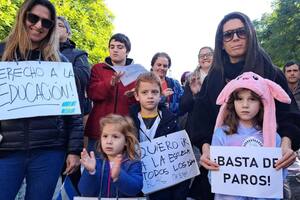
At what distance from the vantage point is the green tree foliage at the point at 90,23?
23672 mm

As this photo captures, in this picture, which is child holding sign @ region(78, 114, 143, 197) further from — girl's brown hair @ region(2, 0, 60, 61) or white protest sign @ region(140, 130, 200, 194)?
girl's brown hair @ region(2, 0, 60, 61)

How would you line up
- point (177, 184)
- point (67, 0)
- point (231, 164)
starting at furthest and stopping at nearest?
point (67, 0) < point (177, 184) < point (231, 164)

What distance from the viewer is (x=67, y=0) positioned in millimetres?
23500

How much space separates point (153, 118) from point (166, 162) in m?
0.44

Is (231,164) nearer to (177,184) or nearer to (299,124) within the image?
(299,124)

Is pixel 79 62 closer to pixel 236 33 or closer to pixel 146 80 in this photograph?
pixel 146 80

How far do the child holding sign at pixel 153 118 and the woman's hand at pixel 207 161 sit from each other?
76 cm

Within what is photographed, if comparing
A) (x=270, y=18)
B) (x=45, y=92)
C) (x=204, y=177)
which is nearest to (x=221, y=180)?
(x=204, y=177)

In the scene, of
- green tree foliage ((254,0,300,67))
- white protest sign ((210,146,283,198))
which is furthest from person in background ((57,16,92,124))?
green tree foliage ((254,0,300,67))

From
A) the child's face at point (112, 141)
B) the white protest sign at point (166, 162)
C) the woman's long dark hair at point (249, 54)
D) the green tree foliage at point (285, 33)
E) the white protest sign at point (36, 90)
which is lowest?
the white protest sign at point (166, 162)

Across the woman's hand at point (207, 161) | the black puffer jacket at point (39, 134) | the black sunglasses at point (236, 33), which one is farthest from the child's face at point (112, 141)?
the black sunglasses at point (236, 33)

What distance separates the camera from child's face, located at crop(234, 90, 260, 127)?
123 inches

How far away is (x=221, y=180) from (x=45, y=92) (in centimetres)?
148

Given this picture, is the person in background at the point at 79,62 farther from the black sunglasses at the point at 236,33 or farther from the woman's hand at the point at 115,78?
the black sunglasses at the point at 236,33
